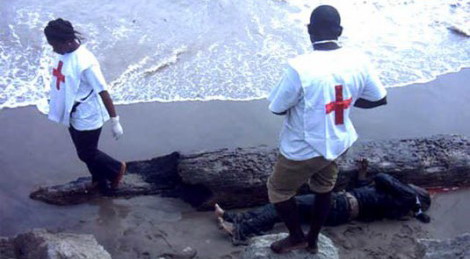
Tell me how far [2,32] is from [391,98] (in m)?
5.17

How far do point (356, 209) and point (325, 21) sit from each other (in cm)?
210

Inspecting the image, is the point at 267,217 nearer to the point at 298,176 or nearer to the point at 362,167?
the point at 362,167

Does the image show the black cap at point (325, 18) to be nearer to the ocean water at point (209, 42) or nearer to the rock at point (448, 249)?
the rock at point (448, 249)

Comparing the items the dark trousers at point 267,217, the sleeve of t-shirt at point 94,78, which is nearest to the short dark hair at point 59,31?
the sleeve of t-shirt at point 94,78

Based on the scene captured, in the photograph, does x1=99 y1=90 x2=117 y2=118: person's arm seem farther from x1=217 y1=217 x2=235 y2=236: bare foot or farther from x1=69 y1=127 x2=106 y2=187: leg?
x1=217 y1=217 x2=235 y2=236: bare foot

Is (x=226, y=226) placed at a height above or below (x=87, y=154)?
below

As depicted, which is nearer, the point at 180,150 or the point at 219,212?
the point at 219,212

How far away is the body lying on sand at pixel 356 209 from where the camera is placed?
5.09 metres

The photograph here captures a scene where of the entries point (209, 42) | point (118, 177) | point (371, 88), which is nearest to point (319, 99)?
point (371, 88)

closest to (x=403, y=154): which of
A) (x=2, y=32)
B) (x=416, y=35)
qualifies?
(x=416, y=35)

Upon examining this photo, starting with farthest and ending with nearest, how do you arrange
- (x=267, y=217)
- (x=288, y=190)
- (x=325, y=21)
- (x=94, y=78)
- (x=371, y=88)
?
1. (x=267, y=217)
2. (x=94, y=78)
3. (x=288, y=190)
4. (x=371, y=88)
5. (x=325, y=21)

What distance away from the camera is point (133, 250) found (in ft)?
16.1

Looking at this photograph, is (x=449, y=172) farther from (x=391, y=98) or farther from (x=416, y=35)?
(x=416, y=35)

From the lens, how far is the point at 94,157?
532 cm
